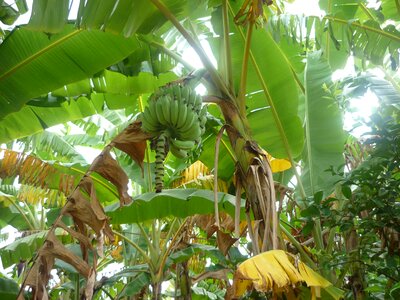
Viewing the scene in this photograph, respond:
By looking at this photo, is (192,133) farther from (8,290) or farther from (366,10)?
(366,10)

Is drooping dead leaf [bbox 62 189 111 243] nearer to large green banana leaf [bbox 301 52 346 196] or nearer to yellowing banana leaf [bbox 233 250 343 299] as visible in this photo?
yellowing banana leaf [bbox 233 250 343 299]

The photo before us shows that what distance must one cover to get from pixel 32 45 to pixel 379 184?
1877mm

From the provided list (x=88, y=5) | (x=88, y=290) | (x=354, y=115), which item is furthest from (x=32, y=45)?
(x=354, y=115)

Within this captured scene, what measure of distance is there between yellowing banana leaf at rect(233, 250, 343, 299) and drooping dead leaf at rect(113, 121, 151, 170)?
76cm

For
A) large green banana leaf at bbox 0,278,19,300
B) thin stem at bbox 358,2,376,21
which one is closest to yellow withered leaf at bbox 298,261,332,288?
large green banana leaf at bbox 0,278,19,300

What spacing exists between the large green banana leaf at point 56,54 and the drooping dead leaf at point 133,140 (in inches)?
24.7

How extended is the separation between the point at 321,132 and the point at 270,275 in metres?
1.38

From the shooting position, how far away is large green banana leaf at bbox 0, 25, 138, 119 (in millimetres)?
2455

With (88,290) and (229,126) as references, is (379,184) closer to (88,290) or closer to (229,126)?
(229,126)

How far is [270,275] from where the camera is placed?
1.42 m

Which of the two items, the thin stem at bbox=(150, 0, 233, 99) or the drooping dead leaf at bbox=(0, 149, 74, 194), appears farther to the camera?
A: the drooping dead leaf at bbox=(0, 149, 74, 194)

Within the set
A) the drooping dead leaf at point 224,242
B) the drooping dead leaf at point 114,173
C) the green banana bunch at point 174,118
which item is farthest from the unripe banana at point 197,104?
the drooping dead leaf at point 224,242

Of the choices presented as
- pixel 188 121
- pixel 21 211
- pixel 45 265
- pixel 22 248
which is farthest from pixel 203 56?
pixel 21 211

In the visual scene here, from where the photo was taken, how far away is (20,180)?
109 inches
